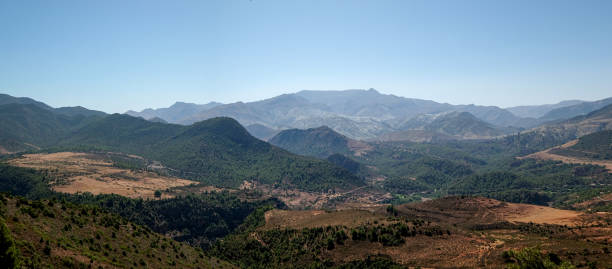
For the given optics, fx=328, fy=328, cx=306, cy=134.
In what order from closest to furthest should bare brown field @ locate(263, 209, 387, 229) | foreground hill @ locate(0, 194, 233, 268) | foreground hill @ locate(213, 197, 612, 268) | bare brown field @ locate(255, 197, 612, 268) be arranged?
foreground hill @ locate(0, 194, 233, 268), foreground hill @ locate(213, 197, 612, 268), bare brown field @ locate(255, 197, 612, 268), bare brown field @ locate(263, 209, 387, 229)

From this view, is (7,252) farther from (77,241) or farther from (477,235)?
(477,235)

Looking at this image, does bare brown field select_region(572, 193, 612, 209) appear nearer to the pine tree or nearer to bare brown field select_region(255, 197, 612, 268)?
bare brown field select_region(255, 197, 612, 268)

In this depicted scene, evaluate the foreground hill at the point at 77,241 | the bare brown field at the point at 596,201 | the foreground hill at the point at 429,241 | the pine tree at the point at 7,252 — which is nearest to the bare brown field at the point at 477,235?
the foreground hill at the point at 429,241

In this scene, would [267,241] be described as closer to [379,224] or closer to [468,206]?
[379,224]

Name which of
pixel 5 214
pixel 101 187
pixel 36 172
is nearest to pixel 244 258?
pixel 5 214

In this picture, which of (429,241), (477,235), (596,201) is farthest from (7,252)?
(596,201)

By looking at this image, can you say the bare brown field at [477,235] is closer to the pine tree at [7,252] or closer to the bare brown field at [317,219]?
the bare brown field at [317,219]

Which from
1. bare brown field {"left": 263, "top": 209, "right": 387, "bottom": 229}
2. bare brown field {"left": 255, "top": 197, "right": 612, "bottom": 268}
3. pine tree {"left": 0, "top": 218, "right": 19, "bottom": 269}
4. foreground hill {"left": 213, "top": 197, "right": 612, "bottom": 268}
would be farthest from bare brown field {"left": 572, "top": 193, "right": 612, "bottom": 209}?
pine tree {"left": 0, "top": 218, "right": 19, "bottom": 269}

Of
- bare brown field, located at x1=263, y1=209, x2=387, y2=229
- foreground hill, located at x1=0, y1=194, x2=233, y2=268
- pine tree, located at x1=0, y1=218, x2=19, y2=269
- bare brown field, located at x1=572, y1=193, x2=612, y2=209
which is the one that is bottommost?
bare brown field, located at x1=572, y1=193, x2=612, y2=209
